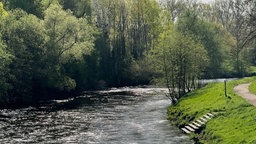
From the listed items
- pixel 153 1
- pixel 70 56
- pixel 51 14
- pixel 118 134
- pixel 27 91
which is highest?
pixel 153 1

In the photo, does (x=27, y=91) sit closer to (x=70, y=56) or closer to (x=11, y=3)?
(x=70, y=56)

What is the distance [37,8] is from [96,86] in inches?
1004

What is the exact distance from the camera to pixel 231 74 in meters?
140

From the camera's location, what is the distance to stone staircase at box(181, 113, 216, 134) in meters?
43.3

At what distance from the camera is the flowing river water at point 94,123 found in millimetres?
43031

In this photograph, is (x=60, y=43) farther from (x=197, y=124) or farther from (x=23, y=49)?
(x=197, y=124)

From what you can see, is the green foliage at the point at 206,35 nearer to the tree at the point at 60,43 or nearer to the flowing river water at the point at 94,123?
the tree at the point at 60,43

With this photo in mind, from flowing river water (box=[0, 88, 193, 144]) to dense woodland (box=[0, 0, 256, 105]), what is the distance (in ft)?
22.5

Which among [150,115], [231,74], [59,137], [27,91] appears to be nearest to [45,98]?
[27,91]

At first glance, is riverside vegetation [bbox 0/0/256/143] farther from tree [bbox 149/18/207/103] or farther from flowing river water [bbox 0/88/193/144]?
flowing river water [bbox 0/88/193/144]

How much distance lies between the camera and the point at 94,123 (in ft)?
174

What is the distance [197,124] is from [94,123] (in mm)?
15025

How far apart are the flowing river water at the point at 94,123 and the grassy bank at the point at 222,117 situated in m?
1.91

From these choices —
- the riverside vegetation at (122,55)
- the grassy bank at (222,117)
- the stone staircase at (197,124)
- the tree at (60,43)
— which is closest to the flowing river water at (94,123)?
the stone staircase at (197,124)
